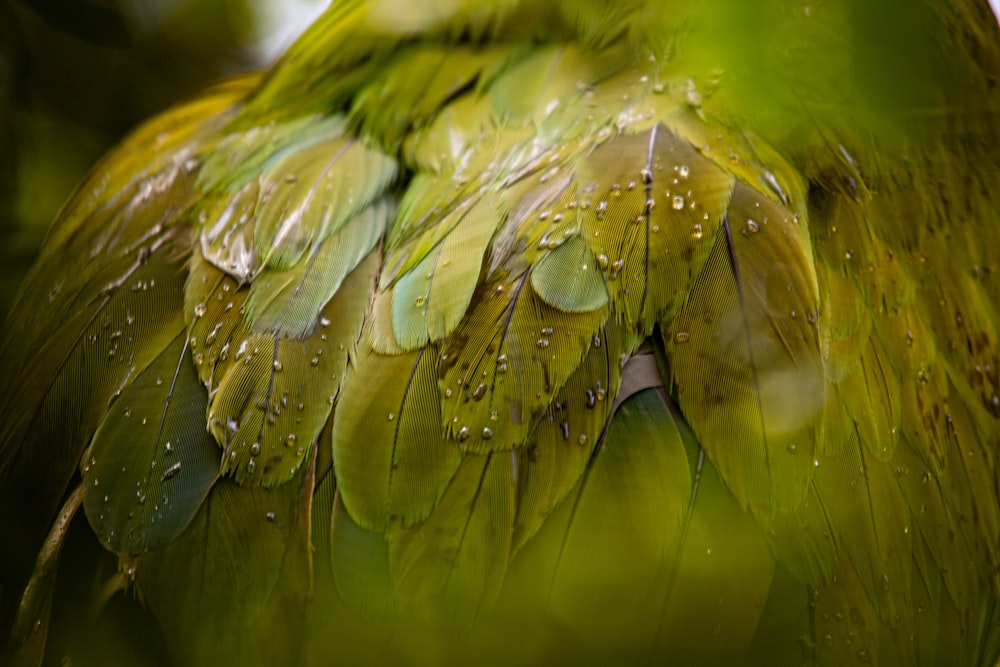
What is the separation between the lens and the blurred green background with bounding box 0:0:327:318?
2.50ft

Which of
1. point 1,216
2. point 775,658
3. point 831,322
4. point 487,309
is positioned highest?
point 1,216

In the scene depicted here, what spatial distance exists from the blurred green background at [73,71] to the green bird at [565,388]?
97mm

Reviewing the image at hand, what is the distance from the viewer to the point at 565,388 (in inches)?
23.2

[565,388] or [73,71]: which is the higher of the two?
[73,71]

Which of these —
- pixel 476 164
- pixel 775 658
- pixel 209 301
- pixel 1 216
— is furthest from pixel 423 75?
pixel 775 658

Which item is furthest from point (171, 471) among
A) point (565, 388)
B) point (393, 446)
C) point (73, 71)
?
point (73, 71)

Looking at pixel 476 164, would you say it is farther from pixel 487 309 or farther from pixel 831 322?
pixel 831 322

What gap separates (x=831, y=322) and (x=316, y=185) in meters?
Answer: 0.41

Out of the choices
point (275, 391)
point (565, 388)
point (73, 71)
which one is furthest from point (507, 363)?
point (73, 71)

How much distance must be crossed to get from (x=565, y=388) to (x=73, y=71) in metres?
0.52

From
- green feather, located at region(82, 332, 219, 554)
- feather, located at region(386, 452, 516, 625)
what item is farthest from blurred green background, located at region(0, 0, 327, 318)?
feather, located at region(386, 452, 516, 625)

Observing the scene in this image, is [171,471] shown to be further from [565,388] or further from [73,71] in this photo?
[73,71]

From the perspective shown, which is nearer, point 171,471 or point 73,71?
point 171,471

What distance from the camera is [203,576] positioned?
1.98 ft
